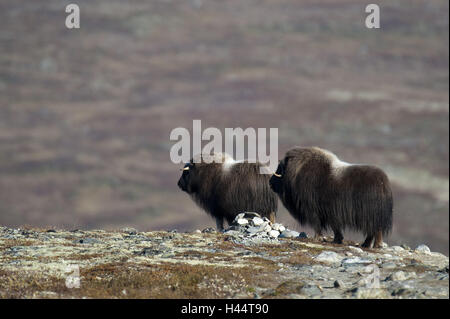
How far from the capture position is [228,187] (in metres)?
15.0

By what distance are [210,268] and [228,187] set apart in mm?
5688

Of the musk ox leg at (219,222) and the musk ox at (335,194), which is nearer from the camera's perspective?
the musk ox at (335,194)

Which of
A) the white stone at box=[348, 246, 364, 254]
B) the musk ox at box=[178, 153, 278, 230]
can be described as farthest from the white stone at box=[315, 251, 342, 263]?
the musk ox at box=[178, 153, 278, 230]

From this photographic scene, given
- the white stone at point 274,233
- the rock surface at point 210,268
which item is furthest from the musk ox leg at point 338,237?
the white stone at point 274,233

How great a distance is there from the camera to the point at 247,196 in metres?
14.8

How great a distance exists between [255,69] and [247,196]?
318 ft

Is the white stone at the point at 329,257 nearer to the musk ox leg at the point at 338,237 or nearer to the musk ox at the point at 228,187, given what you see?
the musk ox leg at the point at 338,237

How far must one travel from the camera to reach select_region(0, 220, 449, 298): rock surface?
830cm

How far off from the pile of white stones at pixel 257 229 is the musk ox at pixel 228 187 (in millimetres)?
279

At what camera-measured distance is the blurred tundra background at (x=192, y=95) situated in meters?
73.1

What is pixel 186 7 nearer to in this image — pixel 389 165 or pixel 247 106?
pixel 247 106
